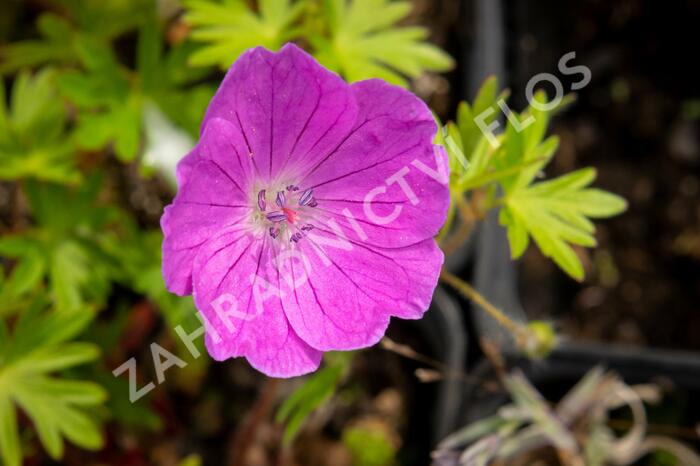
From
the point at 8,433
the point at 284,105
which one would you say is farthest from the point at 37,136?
the point at 284,105

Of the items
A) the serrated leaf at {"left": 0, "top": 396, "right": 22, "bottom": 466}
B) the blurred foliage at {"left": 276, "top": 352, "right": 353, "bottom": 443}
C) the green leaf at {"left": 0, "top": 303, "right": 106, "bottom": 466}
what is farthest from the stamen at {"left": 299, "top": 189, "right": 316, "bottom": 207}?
the serrated leaf at {"left": 0, "top": 396, "right": 22, "bottom": 466}

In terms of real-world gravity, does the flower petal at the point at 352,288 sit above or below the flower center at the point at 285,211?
below

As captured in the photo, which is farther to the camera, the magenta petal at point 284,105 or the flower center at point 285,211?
the flower center at point 285,211

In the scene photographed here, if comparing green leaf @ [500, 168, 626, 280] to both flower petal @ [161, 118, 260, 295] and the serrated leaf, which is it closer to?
flower petal @ [161, 118, 260, 295]

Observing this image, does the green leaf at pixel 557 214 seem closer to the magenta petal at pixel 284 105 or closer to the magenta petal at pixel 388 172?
the magenta petal at pixel 388 172

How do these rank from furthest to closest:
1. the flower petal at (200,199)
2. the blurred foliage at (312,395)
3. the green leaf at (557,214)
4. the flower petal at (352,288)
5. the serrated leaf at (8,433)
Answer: the serrated leaf at (8,433)
the blurred foliage at (312,395)
the green leaf at (557,214)
the flower petal at (352,288)
the flower petal at (200,199)

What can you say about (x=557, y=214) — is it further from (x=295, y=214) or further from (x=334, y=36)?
(x=334, y=36)

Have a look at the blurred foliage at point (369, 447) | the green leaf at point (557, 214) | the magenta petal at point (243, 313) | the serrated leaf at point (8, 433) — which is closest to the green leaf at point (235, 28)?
the magenta petal at point (243, 313)
